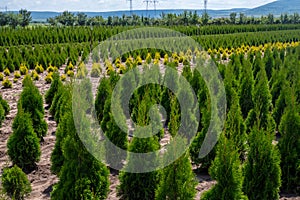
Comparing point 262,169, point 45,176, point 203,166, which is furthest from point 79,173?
point 203,166

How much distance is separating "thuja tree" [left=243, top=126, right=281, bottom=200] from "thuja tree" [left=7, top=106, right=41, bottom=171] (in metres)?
3.53

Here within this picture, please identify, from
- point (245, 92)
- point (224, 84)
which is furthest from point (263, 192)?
point (245, 92)

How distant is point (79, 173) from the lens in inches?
177

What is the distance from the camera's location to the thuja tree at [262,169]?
484 cm

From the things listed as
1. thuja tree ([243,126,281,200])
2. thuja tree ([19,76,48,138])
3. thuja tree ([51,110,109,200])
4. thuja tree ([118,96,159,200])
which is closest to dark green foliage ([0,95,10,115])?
thuja tree ([19,76,48,138])

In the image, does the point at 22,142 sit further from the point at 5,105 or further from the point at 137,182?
the point at 5,105

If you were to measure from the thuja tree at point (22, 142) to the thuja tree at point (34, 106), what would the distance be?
3.55 feet

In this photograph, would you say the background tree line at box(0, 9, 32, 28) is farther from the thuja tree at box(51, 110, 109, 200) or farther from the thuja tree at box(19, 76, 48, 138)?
the thuja tree at box(51, 110, 109, 200)

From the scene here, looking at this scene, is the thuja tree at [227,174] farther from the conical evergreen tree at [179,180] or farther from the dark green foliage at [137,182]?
the dark green foliage at [137,182]

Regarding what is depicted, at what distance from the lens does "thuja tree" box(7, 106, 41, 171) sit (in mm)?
6133

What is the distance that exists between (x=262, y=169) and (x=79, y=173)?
2356mm

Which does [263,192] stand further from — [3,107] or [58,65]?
[58,65]

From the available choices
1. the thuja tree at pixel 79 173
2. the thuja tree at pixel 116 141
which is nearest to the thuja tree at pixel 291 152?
the thuja tree at pixel 116 141

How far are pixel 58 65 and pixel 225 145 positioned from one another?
15136mm
